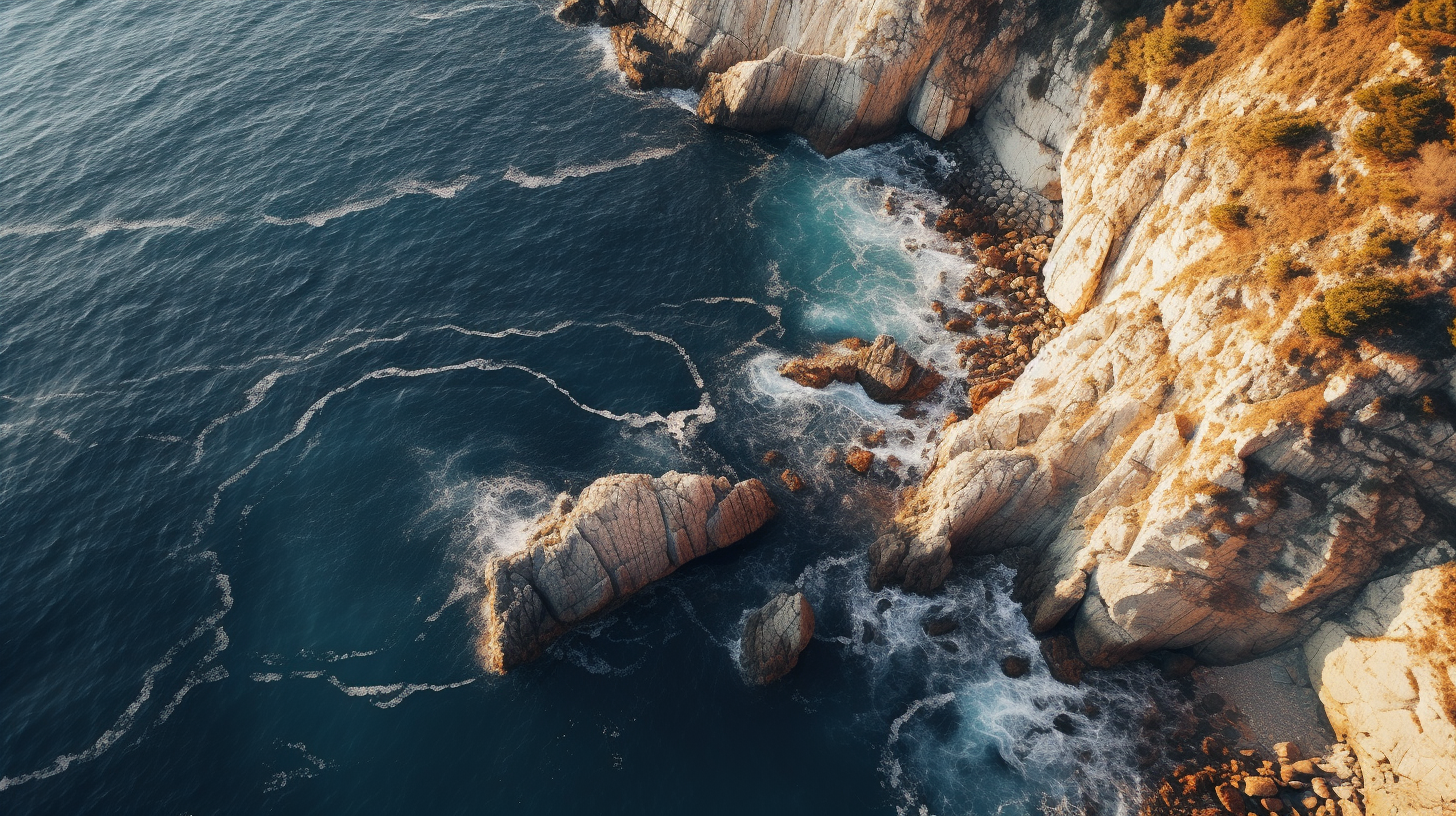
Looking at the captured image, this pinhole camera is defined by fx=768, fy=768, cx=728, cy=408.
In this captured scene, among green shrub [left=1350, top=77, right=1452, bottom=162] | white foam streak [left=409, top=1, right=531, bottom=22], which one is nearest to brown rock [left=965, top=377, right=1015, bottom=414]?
green shrub [left=1350, top=77, right=1452, bottom=162]

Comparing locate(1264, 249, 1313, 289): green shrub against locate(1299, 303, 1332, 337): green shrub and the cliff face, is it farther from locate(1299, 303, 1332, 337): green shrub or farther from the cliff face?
locate(1299, 303, 1332, 337): green shrub

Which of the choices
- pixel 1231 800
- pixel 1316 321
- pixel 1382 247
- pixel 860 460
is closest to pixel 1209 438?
pixel 1316 321

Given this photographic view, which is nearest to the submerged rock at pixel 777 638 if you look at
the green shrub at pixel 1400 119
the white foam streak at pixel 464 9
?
the green shrub at pixel 1400 119

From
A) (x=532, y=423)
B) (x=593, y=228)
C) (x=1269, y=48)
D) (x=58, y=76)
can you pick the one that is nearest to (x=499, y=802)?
(x=532, y=423)

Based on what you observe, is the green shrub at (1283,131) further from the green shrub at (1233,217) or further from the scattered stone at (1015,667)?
the scattered stone at (1015,667)

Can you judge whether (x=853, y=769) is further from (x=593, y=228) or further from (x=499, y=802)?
(x=593, y=228)

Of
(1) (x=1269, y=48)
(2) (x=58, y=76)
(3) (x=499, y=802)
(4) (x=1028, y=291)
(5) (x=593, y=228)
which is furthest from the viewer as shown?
(2) (x=58, y=76)
